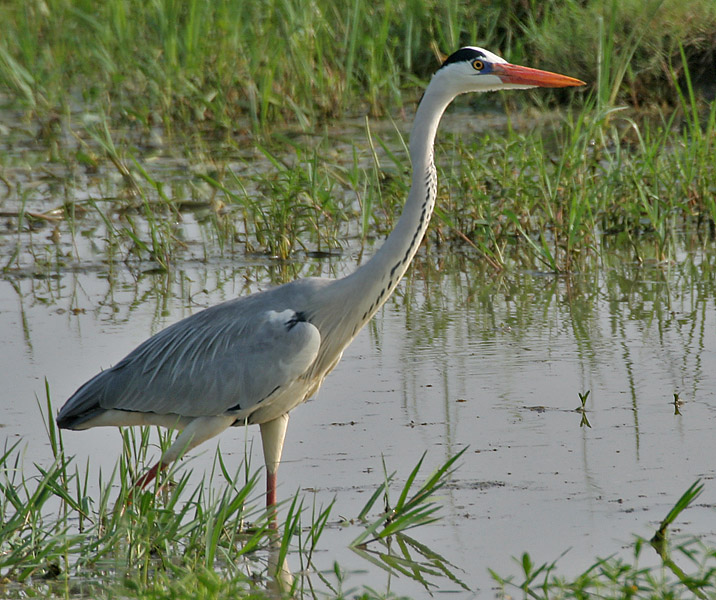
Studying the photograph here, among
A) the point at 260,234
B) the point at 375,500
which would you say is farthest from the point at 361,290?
the point at 260,234

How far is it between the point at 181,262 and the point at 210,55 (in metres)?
3.03

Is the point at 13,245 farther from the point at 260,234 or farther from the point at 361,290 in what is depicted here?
the point at 361,290

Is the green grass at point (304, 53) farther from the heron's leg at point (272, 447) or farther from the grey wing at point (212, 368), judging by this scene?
the heron's leg at point (272, 447)

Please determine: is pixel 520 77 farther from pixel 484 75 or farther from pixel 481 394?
pixel 481 394

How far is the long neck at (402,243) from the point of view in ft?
14.9

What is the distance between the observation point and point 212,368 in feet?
15.1

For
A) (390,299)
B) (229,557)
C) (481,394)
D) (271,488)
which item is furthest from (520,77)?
(229,557)

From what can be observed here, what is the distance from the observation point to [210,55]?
9898 millimetres

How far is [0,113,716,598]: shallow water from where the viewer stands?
400 cm

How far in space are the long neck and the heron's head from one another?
0.34 ft

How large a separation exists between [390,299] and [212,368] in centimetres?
232

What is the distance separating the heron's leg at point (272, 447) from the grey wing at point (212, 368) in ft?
0.58

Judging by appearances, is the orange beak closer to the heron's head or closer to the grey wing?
the heron's head

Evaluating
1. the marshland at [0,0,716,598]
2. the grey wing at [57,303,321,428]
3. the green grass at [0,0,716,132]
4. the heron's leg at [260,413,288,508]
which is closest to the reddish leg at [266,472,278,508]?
the heron's leg at [260,413,288,508]
